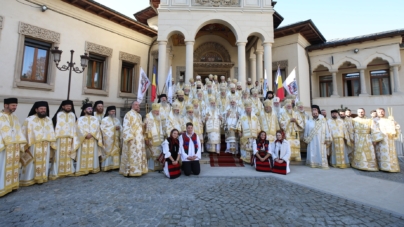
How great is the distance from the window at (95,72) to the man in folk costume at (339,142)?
37.8ft

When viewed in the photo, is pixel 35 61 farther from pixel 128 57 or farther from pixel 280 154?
pixel 280 154

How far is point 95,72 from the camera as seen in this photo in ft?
37.4

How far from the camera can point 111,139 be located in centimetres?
566

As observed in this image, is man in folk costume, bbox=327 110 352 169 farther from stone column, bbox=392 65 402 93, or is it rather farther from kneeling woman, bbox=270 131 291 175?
stone column, bbox=392 65 402 93

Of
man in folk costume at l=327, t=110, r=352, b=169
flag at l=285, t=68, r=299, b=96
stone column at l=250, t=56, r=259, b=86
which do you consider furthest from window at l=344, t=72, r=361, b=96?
man in folk costume at l=327, t=110, r=352, b=169

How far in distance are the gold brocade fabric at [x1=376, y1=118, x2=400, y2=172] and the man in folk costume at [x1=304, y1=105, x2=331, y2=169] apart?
149cm

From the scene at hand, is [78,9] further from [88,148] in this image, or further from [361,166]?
[361,166]

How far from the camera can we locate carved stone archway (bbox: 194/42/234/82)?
13984mm

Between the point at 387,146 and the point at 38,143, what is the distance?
31.0ft

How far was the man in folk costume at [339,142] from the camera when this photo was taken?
6266 millimetres

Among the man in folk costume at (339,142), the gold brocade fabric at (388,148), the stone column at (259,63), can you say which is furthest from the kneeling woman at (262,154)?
the stone column at (259,63)

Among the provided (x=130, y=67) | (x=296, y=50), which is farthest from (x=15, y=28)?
(x=296, y=50)

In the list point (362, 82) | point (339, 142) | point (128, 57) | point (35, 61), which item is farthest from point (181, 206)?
point (362, 82)

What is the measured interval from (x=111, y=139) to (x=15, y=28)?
7.35m
